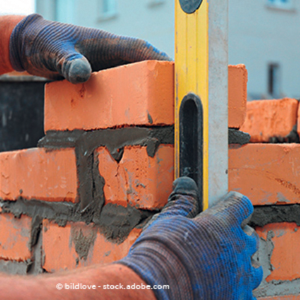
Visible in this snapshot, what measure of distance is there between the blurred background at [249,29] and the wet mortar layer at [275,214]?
9519mm

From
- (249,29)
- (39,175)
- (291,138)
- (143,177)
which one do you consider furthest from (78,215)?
(249,29)

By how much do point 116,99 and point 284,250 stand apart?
904mm

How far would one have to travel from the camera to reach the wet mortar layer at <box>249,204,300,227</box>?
5.79 ft

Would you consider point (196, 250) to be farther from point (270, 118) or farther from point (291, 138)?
point (270, 118)

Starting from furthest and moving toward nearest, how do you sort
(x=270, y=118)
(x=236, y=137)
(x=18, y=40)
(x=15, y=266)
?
(x=270, y=118), (x=15, y=266), (x=18, y=40), (x=236, y=137)

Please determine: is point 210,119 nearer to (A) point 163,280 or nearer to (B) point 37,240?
(A) point 163,280

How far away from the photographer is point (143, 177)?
162 cm

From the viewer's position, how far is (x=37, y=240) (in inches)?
87.0

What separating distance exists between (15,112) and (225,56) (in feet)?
6.76

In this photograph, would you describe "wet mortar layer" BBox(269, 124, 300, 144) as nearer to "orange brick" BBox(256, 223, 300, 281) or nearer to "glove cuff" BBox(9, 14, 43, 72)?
"orange brick" BBox(256, 223, 300, 281)

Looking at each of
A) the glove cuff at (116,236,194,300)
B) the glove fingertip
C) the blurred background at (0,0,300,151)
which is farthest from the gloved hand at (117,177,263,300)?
the blurred background at (0,0,300,151)

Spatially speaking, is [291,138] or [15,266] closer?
[15,266]

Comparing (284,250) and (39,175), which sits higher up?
(39,175)

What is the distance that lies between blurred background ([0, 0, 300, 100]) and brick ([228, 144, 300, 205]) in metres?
9.79
